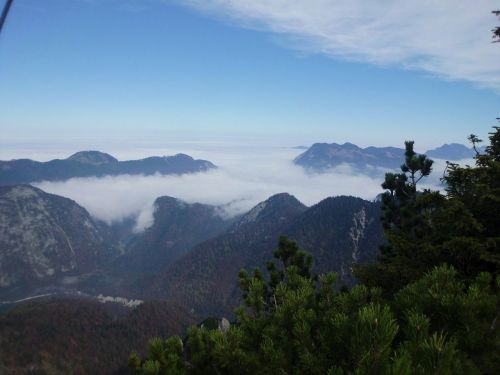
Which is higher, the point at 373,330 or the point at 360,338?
the point at 373,330

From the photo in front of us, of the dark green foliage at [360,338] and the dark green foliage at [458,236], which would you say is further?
the dark green foliage at [458,236]

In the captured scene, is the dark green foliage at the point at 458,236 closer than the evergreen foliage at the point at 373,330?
No

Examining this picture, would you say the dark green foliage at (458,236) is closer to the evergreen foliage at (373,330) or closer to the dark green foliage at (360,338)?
the evergreen foliage at (373,330)

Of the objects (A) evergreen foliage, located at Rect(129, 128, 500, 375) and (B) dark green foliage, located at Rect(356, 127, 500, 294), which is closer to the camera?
(A) evergreen foliage, located at Rect(129, 128, 500, 375)

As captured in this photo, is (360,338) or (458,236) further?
(458,236)

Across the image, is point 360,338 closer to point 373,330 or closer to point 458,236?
point 373,330

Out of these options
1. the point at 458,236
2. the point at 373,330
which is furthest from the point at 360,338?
the point at 458,236

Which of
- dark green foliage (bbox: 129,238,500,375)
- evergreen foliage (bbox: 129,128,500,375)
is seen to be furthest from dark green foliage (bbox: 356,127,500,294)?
dark green foliage (bbox: 129,238,500,375)

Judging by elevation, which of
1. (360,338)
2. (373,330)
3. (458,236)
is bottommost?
(458,236)

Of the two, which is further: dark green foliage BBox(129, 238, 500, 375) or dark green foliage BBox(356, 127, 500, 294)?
dark green foliage BBox(356, 127, 500, 294)

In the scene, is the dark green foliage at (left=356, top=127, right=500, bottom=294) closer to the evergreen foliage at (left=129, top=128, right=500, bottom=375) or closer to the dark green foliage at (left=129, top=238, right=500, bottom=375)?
the evergreen foliage at (left=129, top=128, right=500, bottom=375)

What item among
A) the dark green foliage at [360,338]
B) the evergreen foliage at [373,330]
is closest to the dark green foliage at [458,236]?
the evergreen foliage at [373,330]

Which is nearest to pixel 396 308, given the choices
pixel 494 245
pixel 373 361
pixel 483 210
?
pixel 373 361
